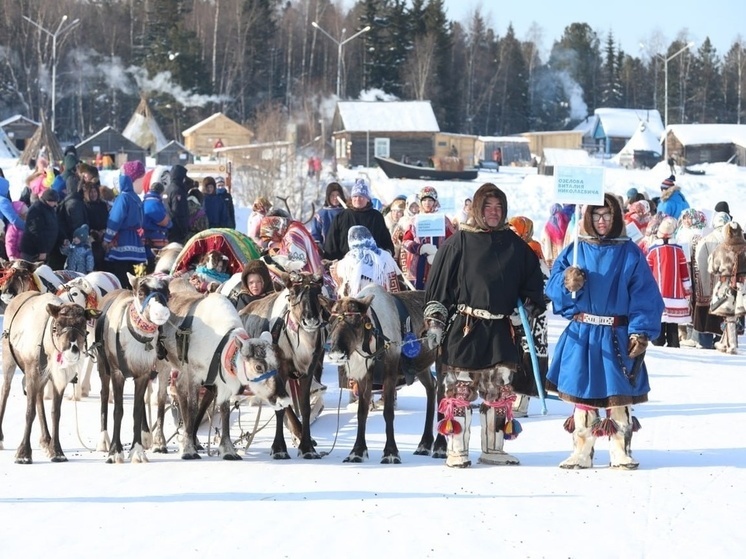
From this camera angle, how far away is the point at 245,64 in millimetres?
89750

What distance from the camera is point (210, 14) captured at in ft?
300

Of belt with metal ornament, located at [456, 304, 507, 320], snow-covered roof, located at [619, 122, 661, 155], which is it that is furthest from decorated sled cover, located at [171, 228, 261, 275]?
snow-covered roof, located at [619, 122, 661, 155]

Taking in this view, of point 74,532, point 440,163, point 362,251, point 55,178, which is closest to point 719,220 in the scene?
point 362,251

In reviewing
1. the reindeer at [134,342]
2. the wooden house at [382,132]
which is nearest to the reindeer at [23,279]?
the reindeer at [134,342]

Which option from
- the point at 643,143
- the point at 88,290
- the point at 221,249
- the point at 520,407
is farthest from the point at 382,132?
the point at 88,290

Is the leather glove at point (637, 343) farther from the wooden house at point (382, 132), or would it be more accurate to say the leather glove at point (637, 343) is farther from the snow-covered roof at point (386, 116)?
the snow-covered roof at point (386, 116)

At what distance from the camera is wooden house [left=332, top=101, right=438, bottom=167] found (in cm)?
7406

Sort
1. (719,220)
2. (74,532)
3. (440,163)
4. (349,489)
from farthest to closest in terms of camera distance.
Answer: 1. (440,163)
2. (719,220)
3. (349,489)
4. (74,532)

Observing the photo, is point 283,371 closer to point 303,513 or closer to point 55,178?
point 303,513

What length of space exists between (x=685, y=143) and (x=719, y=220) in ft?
197

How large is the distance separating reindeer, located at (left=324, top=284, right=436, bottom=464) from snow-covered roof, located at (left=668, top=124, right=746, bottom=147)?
68.4 metres

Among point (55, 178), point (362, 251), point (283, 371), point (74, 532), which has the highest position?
point (55, 178)

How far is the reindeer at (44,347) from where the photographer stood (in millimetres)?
8844

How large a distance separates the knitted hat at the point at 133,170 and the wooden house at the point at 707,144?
208 feet
